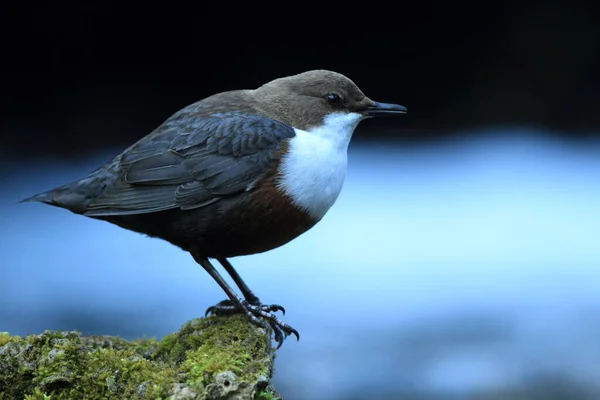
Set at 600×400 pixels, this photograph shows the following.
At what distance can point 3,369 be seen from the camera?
2.56 metres

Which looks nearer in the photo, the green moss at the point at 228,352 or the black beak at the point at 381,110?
the green moss at the point at 228,352

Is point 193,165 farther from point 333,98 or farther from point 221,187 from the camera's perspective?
point 333,98

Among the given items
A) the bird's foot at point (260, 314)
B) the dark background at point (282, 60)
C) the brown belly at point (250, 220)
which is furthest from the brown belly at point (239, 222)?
the dark background at point (282, 60)

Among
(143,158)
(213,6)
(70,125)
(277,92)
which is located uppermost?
(213,6)

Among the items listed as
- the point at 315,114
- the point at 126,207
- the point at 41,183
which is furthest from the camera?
the point at 41,183

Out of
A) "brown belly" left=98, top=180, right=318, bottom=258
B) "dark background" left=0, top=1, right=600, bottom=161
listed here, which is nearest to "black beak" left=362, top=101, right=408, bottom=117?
"brown belly" left=98, top=180, right=318, bottom=258

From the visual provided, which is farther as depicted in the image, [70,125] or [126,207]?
[70,125]

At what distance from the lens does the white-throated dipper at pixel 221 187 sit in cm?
307

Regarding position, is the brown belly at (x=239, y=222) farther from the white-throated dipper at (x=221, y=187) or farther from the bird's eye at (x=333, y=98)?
the bird's eye at (x=333, y=98)

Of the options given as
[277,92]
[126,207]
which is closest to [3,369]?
[126,207]

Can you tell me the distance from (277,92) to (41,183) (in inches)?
148

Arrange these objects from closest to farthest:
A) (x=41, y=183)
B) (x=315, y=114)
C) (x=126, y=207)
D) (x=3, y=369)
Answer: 1. (x=3, y=369)
2. (x=126, y=207)
3. (x=315, y=114)
4. (x=41, y=183)

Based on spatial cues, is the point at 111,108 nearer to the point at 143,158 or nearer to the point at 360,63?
the point at 360,63

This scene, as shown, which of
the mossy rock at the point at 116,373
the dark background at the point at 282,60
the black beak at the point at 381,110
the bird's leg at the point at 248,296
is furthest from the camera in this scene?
the dark background at the point at 282,60
